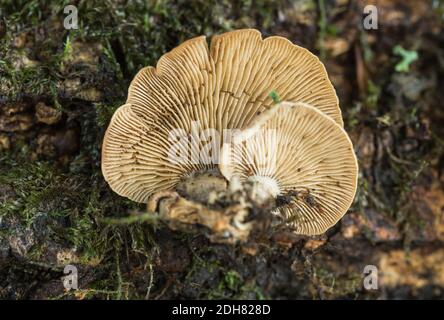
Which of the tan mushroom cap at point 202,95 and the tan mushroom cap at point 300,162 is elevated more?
the tan mushroom cap at point 202,95

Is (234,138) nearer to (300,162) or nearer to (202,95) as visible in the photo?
(202,95)

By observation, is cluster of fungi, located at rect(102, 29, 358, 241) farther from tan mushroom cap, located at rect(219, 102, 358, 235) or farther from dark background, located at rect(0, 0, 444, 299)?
dark background, located at rect(0, 0, 444, 299)

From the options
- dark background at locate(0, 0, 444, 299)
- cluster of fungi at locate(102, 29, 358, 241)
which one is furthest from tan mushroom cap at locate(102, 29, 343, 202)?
dark background at locate(0, 0, 444, 299)

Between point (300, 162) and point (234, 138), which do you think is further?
point (300, 162)

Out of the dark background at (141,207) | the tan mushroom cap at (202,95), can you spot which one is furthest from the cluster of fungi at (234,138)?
the dark background at (141,207)

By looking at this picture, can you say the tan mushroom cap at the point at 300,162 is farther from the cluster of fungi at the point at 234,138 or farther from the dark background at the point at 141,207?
the dark background at the point at 141,207

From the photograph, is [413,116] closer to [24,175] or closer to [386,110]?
[386,110]

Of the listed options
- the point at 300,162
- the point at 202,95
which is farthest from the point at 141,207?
the point at 300,162
